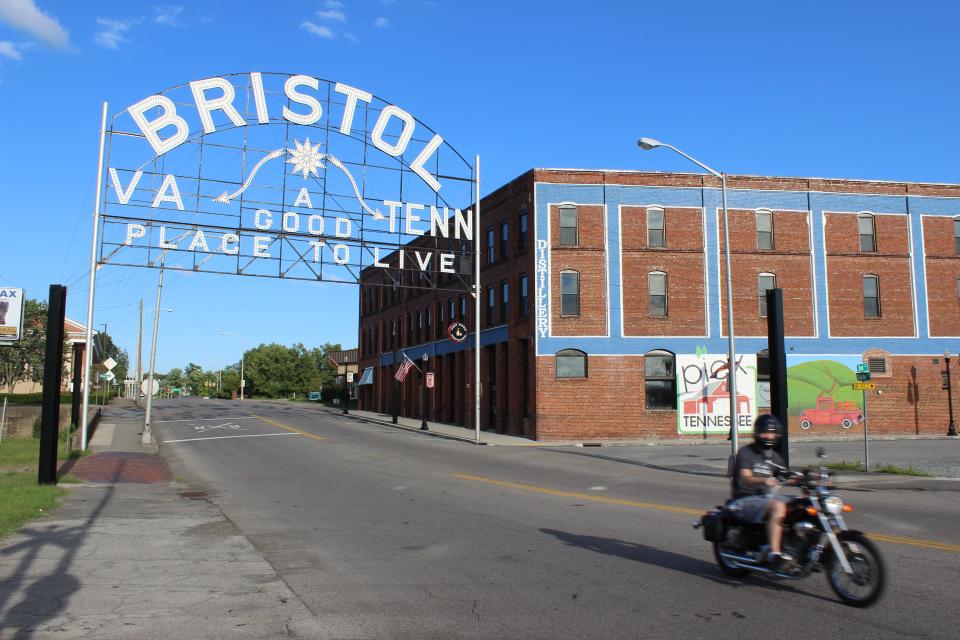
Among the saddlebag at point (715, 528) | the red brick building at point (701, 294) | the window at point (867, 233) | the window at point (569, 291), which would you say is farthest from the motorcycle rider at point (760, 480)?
the window at point (867, 233)

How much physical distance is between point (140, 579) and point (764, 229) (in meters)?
34.5

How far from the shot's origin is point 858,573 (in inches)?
263

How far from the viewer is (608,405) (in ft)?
114

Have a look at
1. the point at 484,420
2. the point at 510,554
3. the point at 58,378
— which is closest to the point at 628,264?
the point at 484,420

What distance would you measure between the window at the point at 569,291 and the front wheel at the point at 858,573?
28.7m

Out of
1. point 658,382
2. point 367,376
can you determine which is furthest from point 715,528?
point 367,376

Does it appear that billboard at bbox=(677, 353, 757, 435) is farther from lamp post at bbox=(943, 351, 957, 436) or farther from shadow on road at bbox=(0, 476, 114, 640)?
shadow on road at bbox=(0, 476, 114, 640)

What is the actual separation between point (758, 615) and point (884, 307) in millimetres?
35670

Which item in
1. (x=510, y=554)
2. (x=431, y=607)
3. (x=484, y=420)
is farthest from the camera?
(x=484, y=420)

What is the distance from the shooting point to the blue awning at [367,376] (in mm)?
63794

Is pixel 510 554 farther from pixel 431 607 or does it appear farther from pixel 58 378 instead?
pixel 58 378

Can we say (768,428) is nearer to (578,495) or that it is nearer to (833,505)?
(833,505)

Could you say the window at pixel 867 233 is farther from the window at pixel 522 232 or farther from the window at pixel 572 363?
the window at pixel 522 232

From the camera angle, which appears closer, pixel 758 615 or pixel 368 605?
pixel 758 615
